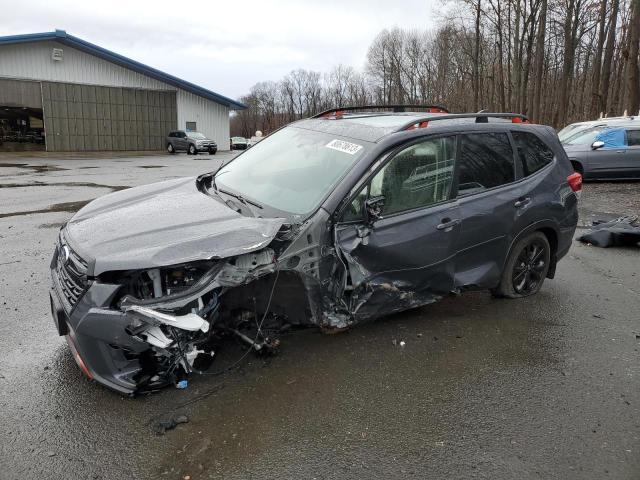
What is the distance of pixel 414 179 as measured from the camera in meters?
3.82

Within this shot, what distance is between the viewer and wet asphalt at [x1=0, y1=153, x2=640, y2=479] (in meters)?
2.55

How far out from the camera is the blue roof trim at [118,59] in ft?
99.4

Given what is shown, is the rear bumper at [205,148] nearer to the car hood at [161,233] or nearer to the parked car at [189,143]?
the parked car at [189,143]

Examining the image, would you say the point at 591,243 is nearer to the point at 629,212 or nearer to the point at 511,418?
the point at 629,212

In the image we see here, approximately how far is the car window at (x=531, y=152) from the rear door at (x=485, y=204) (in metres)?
0.15

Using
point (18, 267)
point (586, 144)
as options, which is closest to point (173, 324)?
point (18, 267)

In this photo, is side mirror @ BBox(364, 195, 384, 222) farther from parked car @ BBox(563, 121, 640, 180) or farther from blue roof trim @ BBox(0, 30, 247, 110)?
blue roof trim @ BBox(0, 30, 247, 110)

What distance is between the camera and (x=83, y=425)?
278 centimetres

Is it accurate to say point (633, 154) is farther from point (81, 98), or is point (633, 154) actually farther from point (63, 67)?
point (63, 67)

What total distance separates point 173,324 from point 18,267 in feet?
12.3

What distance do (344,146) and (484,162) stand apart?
1.35 metres

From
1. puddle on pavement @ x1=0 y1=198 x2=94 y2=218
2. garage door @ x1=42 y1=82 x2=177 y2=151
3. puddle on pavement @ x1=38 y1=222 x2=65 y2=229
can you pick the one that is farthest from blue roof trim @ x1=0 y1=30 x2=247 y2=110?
puddle on pavement @ x1=38 y1=222 x2=65 y2=229

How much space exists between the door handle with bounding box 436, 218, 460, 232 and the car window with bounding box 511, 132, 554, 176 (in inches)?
46.6

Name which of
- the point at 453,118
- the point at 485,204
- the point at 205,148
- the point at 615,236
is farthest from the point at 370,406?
the point at 205,148
